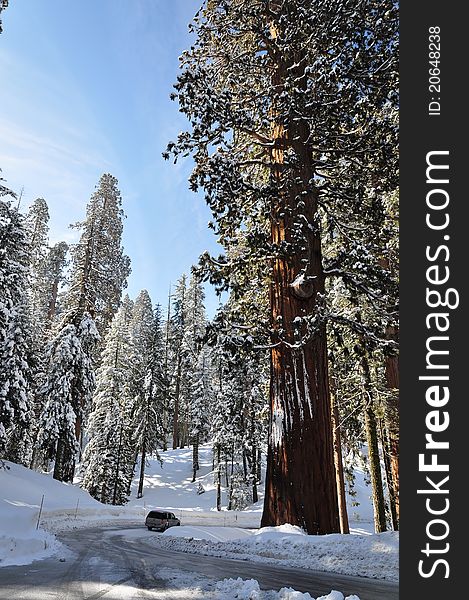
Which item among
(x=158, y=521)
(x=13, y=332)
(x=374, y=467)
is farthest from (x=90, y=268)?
(x=374, y=467)

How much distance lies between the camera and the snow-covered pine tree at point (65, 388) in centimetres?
2700

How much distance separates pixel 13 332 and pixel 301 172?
21.1 meters

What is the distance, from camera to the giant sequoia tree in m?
6.29

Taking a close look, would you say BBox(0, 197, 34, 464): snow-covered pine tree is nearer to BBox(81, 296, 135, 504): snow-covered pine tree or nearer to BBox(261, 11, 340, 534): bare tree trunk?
BBox(81, 296, 135, 504): snow-covered pine tree

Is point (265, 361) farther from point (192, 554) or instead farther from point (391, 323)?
point (192, 554)

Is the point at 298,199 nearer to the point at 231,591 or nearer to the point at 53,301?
the point at 231,591

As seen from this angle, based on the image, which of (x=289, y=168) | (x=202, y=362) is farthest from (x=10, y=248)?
(x=202, y=362)

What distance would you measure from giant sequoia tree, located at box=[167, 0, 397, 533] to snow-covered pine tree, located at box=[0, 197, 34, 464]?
10.4 meters

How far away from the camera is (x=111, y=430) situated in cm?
3597

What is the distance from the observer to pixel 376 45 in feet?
24.8

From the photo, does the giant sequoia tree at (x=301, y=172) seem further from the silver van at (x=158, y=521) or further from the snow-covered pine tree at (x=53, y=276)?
the snow-covered pine tree at (x=53, y=276)

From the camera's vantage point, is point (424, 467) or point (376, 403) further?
point (376, 403)

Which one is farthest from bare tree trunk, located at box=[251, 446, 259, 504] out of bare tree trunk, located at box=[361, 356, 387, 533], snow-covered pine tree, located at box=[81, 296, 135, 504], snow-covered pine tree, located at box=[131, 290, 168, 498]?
bare tree trunk, located at box=[361, 356, 387, 533]

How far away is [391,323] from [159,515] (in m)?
20.9
